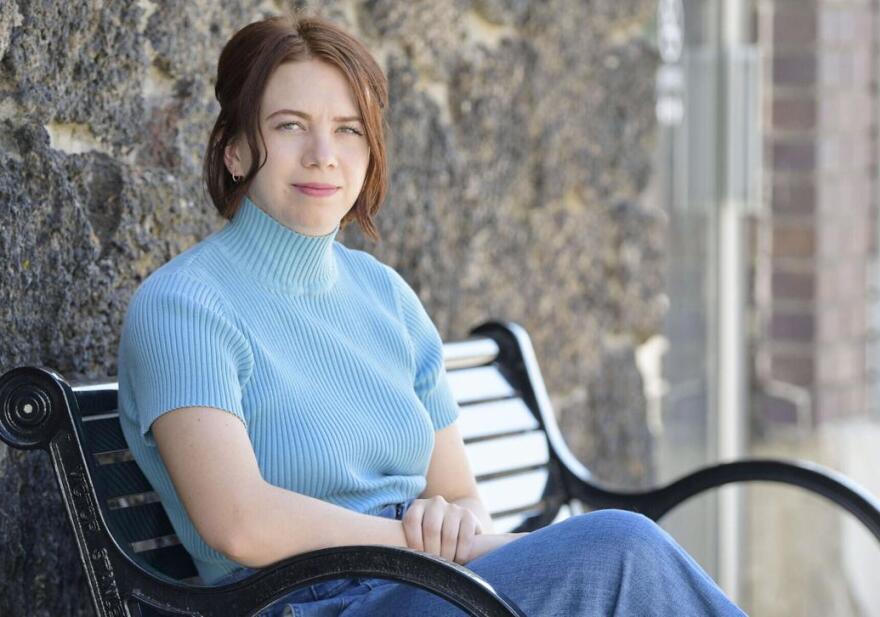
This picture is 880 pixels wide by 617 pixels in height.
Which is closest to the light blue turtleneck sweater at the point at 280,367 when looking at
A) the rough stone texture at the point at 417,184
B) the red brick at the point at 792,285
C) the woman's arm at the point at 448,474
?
the woman's arm at the point at 448,474

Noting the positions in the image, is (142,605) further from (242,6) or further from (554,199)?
(554,199)

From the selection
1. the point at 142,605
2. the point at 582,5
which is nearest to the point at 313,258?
the point at 142,605

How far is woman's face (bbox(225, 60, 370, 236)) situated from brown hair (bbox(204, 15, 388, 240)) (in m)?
0.01

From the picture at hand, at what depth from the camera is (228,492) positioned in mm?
1843

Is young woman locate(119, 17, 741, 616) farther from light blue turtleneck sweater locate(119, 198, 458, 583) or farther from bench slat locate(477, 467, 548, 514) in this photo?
bench slat locate(477, 467, 548, 514)

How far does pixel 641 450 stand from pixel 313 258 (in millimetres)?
2211

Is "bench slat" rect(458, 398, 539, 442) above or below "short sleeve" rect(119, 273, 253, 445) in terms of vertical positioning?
below

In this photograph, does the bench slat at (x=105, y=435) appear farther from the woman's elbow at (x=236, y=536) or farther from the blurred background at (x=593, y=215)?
the woman's elbow at (x=236, y=536)

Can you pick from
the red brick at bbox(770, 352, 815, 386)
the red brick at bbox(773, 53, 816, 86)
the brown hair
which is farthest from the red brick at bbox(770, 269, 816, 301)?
the brown hair

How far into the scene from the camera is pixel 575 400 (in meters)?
→ 3.88

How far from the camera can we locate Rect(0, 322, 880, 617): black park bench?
5.82 feet

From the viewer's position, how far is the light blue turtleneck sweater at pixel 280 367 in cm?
190

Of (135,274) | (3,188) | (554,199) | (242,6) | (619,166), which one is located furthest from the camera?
(619,166)

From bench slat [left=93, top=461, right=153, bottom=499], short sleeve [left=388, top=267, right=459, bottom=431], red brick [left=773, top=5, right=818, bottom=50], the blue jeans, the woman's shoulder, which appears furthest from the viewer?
red brick [left=773, top=5, right=818, bottom=50]
